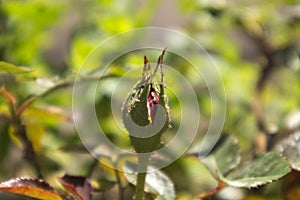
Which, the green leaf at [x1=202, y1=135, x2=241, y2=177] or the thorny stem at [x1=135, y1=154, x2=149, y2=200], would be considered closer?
the thorny stem at [x1=135, y1=154, x2=149, y2=200]

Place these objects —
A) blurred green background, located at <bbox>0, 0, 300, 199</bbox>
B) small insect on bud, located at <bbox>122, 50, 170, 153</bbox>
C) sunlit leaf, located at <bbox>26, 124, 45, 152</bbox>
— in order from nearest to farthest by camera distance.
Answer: small insect on bud, located at <bbox>122, 50, 170, 153</bbox>
sunlit leaf, located at <bbox>26, 124, 45, 152</bbox>
blurred green background, located at <bbox>0, 0, 300, 199</bbox>

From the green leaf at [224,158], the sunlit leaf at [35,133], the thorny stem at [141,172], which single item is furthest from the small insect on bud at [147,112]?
the sunlit leaf at [35,133]

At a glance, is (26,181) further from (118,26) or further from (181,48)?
(181,48)

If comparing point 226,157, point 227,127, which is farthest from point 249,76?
point 226,157

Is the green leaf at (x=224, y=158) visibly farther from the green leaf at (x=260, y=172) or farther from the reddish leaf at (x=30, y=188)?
the reddish leaf at (x=30, y=188)

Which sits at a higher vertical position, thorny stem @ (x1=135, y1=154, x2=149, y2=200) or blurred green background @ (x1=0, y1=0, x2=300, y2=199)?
blurred green background @ (x1=0, y1=0, x2=300, y2=199)

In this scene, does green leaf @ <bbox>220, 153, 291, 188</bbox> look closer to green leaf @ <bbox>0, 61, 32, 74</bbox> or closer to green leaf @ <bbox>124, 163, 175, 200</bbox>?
green leaf @ <bbox>124, 163, 175, 200</bbox>

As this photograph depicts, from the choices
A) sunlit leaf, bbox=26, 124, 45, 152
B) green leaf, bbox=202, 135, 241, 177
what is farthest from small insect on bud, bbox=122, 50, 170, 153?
sunlit leaf, bbox=26, 124, 45, 152
